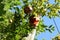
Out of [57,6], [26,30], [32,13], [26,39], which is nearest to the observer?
[26,39]

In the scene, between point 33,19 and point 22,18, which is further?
point 22,18

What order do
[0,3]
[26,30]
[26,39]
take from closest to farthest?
[0,3] < [26,39] < [26,30]

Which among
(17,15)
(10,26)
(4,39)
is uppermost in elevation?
(17,15)

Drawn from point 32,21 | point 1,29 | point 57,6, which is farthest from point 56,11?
point 1,29

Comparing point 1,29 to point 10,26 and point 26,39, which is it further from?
point 26,39

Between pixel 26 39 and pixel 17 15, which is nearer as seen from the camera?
pixel 26 39

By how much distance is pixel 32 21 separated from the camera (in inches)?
149

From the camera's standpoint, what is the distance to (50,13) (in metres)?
4.84

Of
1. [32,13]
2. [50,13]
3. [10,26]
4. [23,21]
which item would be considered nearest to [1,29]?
[10,26]

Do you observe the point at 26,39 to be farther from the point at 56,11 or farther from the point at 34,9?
the point at 56,11

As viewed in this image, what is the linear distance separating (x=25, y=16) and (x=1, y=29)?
661 mm

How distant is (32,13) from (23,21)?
21.1 inches

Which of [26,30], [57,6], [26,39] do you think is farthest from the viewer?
[57,6]

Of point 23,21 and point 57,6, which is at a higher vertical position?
point 57,6
